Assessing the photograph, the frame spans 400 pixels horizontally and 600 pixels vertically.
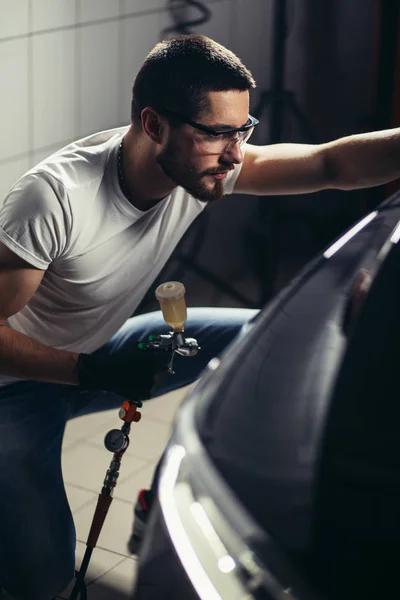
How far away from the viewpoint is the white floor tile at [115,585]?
2088 mm

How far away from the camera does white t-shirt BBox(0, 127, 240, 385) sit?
5.93 ft

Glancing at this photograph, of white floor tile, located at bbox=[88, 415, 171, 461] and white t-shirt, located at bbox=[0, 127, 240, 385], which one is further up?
white t-shirt, located at bbox=[0, 127, 240, 385]

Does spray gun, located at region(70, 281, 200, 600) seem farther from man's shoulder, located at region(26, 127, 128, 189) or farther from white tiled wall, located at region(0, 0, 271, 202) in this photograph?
white tiled wall, located at region(0, 0, 271, 202)

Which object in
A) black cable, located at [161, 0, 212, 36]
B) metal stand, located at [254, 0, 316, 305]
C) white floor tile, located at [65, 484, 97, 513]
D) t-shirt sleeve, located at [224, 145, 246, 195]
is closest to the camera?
t-shirt sleeve, located at [224, 145, 246, 195]

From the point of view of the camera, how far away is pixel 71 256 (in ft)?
6.25

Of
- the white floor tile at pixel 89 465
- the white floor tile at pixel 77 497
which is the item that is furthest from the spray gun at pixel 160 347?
the white floor tile at pixel 89 465

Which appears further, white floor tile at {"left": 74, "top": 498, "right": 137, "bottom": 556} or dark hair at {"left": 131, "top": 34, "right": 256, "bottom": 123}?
white floor tile at {"left": 74, "top": 498, "right": 137, "bottom": 556}

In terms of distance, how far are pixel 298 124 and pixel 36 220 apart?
196 cm

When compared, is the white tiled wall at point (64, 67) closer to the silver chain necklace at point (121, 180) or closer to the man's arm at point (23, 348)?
the silver chain necklace at point (121, 180)

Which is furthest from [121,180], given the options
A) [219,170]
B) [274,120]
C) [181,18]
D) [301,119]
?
[301,119]

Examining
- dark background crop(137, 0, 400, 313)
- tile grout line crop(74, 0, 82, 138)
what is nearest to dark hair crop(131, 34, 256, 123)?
tile grout line crop(74, 0, 82, 138)

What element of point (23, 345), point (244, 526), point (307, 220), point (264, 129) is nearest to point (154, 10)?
Result: point (264, 129)

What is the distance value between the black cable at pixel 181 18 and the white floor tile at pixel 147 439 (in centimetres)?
116

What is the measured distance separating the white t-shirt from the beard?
0.35 feet
